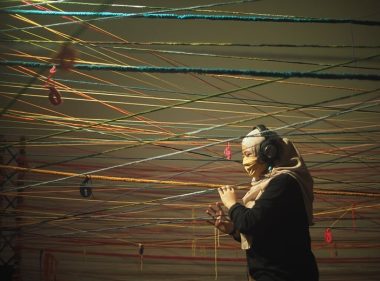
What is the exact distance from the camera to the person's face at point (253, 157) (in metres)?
1.77

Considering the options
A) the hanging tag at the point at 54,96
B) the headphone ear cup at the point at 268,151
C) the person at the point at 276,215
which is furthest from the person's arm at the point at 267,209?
the hanging tag at the point at 54,96

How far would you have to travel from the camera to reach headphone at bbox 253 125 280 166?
67.9 inches

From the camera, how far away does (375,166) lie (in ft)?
11.0

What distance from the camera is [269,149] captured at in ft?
5.65

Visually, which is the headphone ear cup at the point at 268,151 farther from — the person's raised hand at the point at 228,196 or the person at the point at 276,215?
the person's raised hand at the point at 228,196

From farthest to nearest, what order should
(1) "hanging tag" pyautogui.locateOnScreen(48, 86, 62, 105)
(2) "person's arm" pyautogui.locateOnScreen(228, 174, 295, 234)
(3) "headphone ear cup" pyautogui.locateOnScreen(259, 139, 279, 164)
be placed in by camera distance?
1. (1) "hanging tag" pyautogui.locateOnScreen(48, 86, 62, 105)
2. (3) "headphone ear cup" pyautogui.locateOnScreen(259, 139, 279, 164)
3. (2) "person's arm" pyautogui.locateOnScreen(228, 174, 295, 234)

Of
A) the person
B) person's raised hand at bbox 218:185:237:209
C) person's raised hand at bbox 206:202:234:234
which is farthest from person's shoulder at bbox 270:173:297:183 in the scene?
person's raised hand at bbox 206:202:234:234

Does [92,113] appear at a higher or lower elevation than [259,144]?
higher

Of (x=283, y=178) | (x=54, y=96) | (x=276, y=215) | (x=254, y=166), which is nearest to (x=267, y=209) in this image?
(x=276, y=215)

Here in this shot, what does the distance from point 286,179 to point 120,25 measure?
2.51 metres

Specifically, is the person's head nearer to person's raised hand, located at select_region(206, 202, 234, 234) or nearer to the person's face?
the person's face

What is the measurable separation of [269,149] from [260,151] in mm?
49

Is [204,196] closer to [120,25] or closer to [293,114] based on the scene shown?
[293,114]

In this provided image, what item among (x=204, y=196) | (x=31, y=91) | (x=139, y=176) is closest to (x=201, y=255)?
(x=204, y=196)
